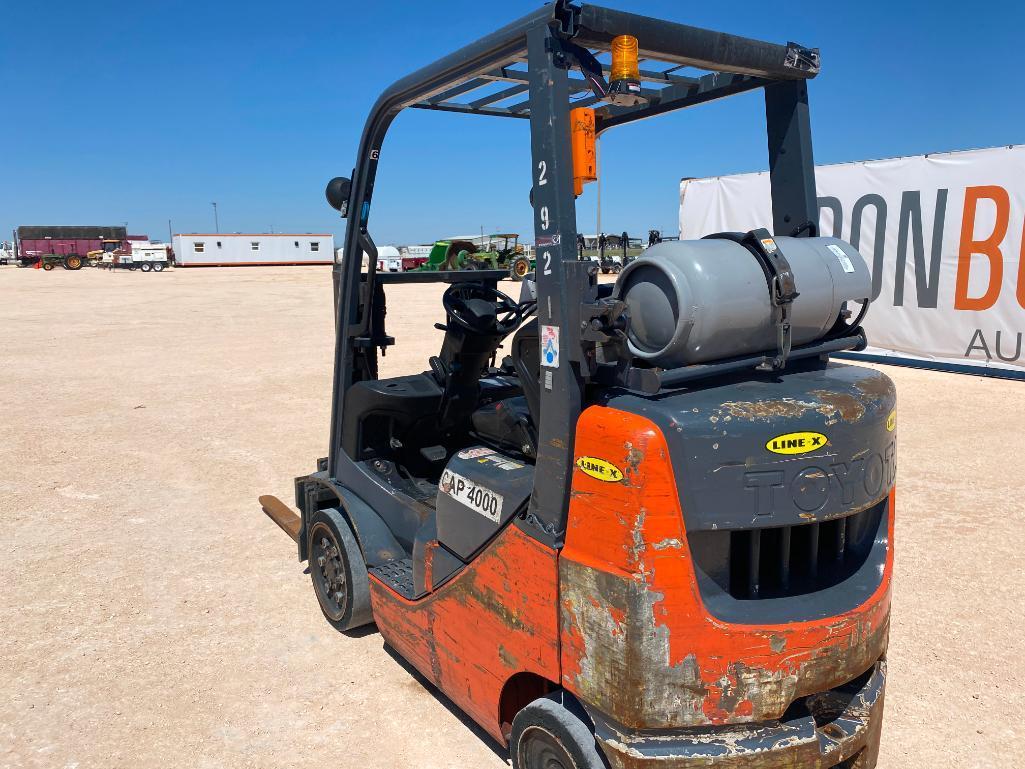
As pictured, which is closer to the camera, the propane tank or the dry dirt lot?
the propane tank

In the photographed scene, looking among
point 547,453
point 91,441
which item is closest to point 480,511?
point 547,453

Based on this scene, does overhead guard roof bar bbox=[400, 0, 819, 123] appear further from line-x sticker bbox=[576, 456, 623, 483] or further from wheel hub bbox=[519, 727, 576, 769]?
wheel hub bbox=[519, 727, 576, 769]

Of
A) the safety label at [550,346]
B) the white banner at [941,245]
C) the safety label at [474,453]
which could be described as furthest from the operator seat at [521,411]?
the white banner at [941,245]

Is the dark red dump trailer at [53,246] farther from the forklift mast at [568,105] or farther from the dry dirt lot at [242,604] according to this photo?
the forklift mast at [568,105]

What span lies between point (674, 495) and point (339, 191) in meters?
2.57

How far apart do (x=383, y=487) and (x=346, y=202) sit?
148 cm

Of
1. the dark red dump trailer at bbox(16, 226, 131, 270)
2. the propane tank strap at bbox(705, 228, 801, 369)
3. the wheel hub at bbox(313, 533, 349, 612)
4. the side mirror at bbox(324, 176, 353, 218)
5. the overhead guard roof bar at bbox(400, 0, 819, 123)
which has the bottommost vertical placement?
the wheel hub at bbox(313, 533, 349, 612)

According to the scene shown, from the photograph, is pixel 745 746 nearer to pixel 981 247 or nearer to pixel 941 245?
pixel 981 247

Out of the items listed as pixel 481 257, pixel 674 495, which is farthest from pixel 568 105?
pixel 481 257

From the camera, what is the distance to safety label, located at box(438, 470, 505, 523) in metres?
2.74

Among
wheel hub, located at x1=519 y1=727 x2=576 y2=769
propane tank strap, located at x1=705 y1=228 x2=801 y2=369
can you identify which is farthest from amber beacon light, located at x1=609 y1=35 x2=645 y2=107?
wheel hub, located at x1=519 y1=727 x2=576 y2=769

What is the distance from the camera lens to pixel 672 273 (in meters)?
2.24

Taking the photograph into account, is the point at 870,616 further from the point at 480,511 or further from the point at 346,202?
the point at 346,202

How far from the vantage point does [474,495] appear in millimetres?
2871
